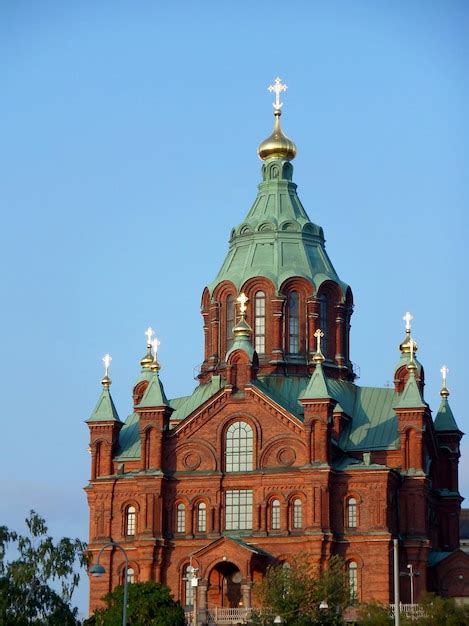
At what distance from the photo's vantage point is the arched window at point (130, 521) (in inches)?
3506

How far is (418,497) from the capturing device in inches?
3435

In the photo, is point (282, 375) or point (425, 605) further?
point (282, 375)

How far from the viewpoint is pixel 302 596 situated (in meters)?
77.2

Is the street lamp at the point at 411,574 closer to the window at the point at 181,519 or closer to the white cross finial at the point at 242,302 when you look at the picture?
the window at the point at 181,519

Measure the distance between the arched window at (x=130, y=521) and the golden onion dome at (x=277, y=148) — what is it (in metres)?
23.0

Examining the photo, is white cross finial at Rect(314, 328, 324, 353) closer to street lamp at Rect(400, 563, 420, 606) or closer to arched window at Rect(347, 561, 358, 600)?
arched window at Rect(347, 561, 358, 600)

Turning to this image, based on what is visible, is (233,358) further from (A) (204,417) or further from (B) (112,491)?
(B) (112,491)

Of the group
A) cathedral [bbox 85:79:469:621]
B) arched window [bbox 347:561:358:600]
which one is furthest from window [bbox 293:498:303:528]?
arched window [bbox 347:561:358:600]

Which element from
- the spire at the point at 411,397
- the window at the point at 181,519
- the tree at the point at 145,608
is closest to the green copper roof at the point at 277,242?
the spire at the point at 411,397

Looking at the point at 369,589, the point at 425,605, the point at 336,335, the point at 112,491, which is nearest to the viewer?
the point at 425,605

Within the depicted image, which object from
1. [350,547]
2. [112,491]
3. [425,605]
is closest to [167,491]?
[112,491]

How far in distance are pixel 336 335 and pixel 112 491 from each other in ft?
49.9

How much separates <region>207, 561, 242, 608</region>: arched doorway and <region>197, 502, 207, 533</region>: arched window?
274 centimetres

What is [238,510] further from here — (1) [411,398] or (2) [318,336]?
(1) [411,398]
